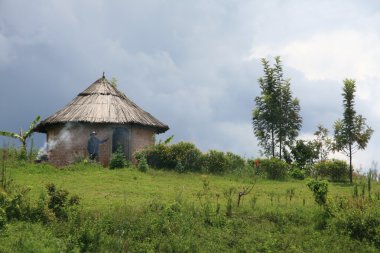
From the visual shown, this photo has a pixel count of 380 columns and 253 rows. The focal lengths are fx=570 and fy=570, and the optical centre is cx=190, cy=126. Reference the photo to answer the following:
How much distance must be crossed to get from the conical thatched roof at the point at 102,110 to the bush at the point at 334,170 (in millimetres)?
8558

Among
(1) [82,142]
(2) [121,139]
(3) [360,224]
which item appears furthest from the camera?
(2) [121,139]

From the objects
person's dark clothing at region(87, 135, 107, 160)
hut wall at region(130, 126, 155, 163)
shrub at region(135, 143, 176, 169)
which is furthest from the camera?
hut wall at region(130, 126, 155, 163)

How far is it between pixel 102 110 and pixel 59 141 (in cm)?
282

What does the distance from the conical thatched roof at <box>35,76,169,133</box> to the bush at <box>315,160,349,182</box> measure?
8558mm

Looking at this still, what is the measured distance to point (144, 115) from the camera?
101 feet

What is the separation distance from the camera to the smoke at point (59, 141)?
2900cm

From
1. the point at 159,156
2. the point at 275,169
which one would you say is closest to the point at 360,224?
the point at 275,169

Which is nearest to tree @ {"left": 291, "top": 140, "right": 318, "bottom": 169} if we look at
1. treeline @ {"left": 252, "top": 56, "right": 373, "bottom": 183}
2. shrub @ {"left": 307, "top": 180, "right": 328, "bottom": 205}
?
treeline @ {"left": 252, "top": 56, "right": 373, "bottom": 183}

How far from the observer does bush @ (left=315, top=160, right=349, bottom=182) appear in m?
28.3

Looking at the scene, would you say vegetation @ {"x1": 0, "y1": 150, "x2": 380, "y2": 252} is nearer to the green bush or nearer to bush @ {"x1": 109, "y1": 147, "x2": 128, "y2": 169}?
the green bush

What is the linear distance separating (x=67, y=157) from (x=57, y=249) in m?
17.1

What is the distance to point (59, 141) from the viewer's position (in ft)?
96.6

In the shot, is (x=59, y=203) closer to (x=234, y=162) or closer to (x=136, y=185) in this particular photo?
(x=136, y=185)

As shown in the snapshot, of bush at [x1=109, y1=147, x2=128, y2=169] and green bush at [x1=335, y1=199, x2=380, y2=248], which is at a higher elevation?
bush at [x1=109, y1=147, x2=128, y2=169]
